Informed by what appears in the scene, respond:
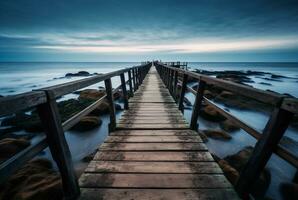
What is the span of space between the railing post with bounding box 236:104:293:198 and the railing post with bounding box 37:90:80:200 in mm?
1784

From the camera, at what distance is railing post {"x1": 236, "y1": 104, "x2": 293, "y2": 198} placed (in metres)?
1.43

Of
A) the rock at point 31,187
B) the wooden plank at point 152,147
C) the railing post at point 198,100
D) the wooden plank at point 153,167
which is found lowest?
the rock at point 31,187

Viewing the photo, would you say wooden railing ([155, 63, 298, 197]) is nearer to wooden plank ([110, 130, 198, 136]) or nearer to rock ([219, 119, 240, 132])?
wooden plank ([110, 130, 198, 136])

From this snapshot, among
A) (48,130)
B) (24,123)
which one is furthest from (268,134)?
(24,123)

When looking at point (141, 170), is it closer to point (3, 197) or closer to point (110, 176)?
point (110, 176)

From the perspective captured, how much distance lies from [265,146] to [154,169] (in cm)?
136

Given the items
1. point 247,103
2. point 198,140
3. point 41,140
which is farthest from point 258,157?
point 247,103

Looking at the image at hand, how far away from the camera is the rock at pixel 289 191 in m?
4.65

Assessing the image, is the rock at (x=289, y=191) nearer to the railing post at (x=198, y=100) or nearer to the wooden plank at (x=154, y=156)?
the railing post at (x=198, y=100)

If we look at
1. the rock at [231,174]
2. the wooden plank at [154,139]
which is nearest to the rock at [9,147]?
the wooden plank at [154,139]

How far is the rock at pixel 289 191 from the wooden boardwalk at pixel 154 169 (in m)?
3.58

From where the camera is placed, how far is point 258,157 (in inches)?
64.2

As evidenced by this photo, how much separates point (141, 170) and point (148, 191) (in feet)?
1.26

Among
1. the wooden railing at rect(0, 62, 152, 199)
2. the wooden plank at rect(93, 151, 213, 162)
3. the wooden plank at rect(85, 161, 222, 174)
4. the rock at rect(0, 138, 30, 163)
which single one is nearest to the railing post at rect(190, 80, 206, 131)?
the wooden plank at rect(93, 151, 213, 162)
